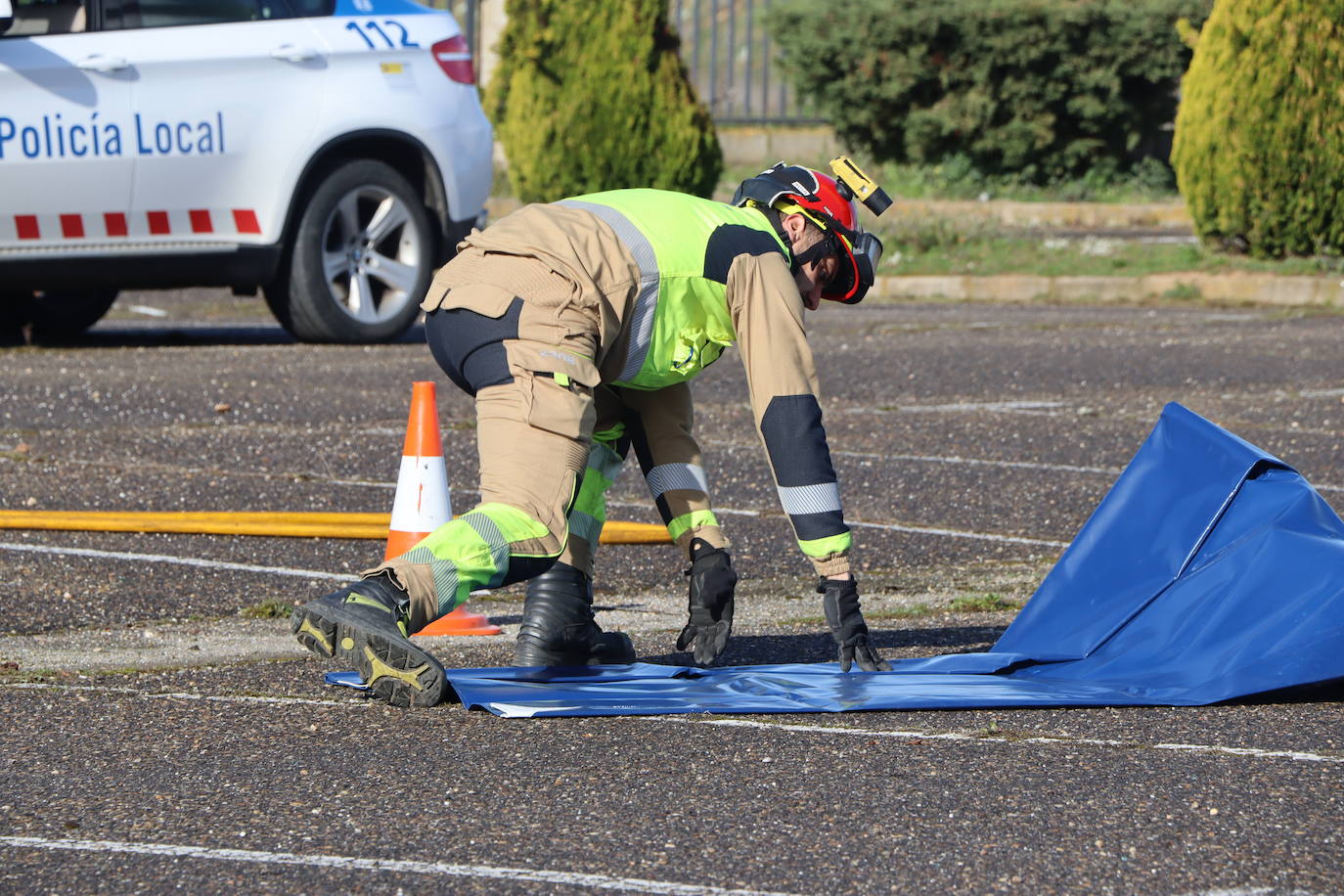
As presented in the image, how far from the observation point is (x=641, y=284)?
4.24 m

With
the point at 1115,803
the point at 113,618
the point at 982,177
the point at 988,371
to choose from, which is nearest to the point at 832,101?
the point at 982,177

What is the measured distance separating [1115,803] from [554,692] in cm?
138

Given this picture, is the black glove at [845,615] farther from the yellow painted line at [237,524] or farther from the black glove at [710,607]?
the yellow painted line at [237,524]

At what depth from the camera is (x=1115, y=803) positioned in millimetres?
3445

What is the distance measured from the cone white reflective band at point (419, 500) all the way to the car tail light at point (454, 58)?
518cm

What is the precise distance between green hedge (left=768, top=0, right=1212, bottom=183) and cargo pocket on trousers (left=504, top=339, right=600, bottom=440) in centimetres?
1693

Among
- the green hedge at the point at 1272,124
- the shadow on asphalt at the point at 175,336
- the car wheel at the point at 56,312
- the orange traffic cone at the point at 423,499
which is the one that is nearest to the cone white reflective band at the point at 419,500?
the orange traffic cone at the point at 423,499

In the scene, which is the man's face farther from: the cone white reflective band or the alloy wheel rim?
the alloy wheel rim

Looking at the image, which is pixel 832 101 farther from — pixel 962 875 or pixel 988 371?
pixel 962 875

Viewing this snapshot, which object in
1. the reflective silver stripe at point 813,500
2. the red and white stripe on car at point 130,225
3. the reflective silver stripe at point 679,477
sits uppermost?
the reflective silver stripe at point 813,500

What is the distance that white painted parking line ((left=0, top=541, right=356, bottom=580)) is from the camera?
5.76 m

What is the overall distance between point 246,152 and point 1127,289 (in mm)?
7638

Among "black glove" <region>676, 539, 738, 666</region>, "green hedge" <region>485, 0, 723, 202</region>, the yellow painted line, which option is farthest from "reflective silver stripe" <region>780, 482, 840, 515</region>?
"green hedge" <region>485, 0, 723, 202</region>

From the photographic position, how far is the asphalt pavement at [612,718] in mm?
3156
